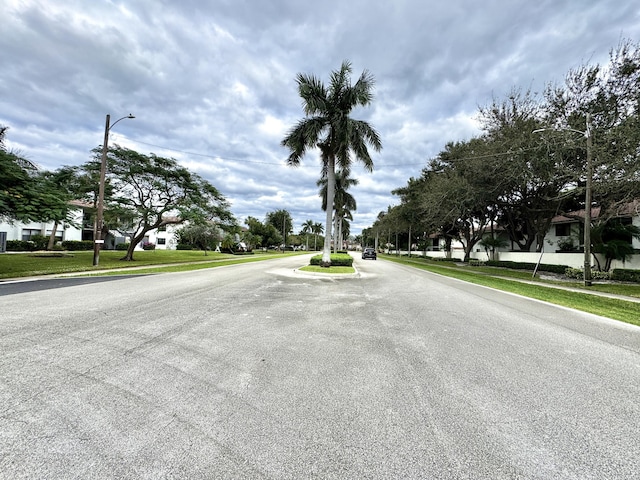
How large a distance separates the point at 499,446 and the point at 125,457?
9.02 ft

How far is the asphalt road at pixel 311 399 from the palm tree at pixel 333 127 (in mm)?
14179

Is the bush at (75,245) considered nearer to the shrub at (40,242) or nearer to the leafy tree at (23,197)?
the shrub at (40,242)

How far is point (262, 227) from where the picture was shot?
218ft

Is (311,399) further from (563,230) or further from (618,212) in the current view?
(563,230)

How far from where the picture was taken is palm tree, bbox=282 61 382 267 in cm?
1858

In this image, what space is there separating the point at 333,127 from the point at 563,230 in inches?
1076

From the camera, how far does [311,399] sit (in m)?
3.08

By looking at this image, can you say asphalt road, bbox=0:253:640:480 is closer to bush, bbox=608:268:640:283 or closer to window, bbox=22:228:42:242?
bush, bbox=608:268:640:283

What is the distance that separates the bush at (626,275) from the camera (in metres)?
16.8

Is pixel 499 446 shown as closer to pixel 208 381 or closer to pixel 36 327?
pixel 208 381

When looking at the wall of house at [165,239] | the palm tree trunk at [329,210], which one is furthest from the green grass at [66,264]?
the wall of house at [165,239]

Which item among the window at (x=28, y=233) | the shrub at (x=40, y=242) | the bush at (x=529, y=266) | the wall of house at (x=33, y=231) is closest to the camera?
the bush at (x=529, y=266)

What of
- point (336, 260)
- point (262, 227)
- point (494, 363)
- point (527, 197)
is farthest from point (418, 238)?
point (494, 363)

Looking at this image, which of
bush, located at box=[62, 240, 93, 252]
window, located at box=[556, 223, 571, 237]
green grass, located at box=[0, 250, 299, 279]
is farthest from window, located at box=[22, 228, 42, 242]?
window, located at box=[556, 223, 571, 237]
